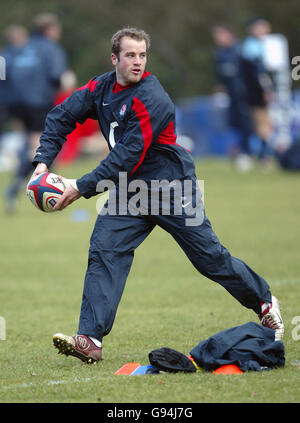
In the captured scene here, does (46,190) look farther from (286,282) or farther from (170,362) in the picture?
(286,282)

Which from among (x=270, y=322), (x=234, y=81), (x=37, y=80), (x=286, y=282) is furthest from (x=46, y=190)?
(x=234, y=81)

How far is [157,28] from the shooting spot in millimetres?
43719

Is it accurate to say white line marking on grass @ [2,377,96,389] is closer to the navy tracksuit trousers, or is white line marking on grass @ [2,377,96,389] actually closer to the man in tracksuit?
the man in tracksuit

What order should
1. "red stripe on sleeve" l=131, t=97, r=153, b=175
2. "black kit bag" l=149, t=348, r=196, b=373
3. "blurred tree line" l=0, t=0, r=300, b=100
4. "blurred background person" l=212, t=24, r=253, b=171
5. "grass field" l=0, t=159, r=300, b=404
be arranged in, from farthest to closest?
1. "blurred tree line" l=0, t=0, r=300, b=100
2. "blurred background person" l=212, t=24, r=253, b=171
3. "red stripe on sleeve" l=131, t=97, r=153, b=175
4. "black kit bag" l=149, t=348, r=196, b=373
5. "grass field" l=0, t=159, r=300, b=404

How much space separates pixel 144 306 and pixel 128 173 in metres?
2.19

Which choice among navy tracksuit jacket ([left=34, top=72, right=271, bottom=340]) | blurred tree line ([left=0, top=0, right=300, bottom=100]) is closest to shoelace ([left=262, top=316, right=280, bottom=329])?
navy tracksuit jacket ([left=34, top=72, right=271, bottom=340])

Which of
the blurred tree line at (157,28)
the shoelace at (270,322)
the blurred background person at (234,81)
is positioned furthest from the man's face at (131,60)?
the blurred tree line at (157,28)

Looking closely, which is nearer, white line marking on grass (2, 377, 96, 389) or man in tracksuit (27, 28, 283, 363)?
white line marking on grass (2, 377, 96, 389)

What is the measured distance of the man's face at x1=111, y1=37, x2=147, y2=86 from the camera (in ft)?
17.2

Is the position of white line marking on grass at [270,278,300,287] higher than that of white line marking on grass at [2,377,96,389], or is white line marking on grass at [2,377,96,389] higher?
white line marking on grass at [270,278,300,287]

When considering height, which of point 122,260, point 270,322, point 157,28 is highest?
point 157,28

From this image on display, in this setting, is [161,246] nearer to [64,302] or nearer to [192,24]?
[64,302]

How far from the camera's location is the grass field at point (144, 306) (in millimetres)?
4523

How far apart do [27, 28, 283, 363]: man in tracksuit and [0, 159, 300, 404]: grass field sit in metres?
0.34
